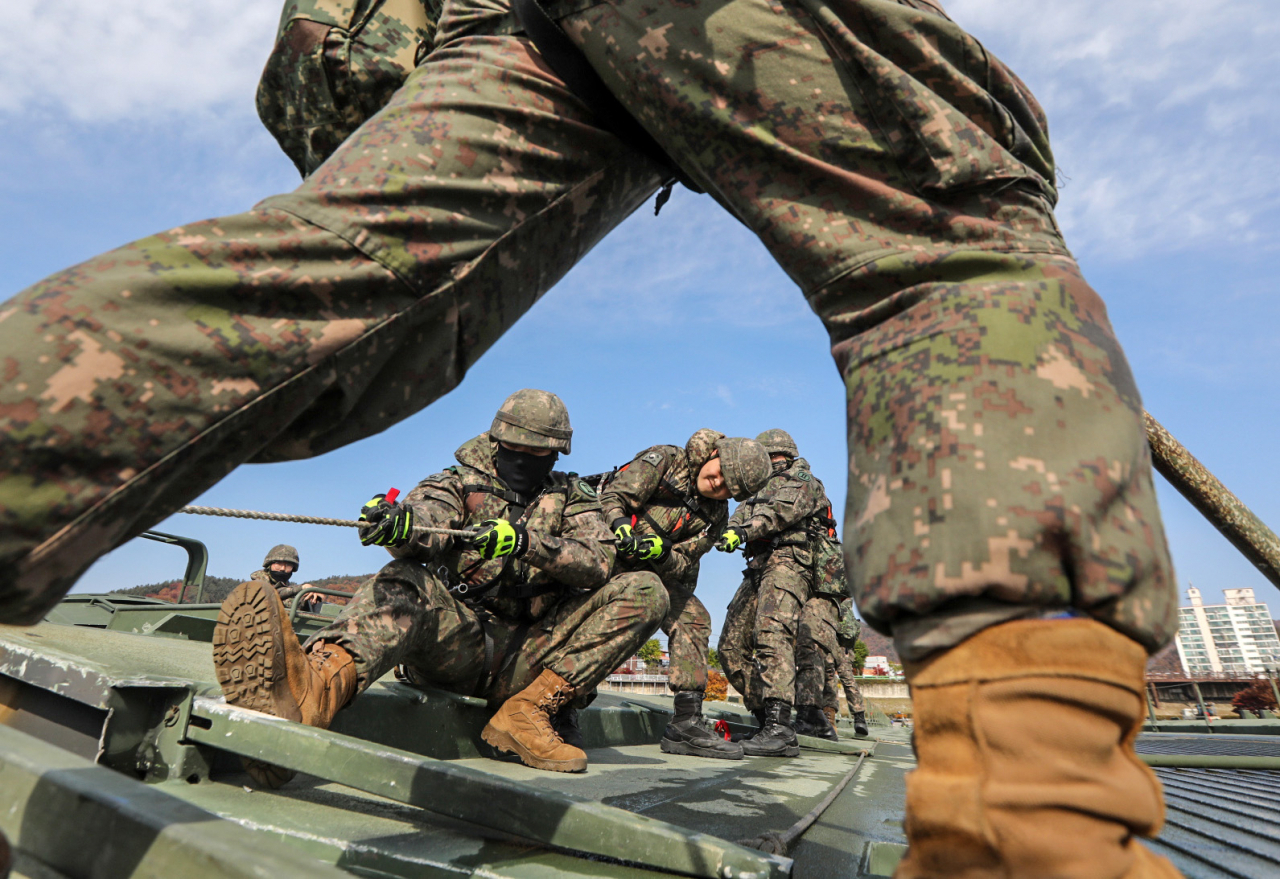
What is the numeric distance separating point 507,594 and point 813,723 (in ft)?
12.6

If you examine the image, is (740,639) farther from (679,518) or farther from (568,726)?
(568,726)

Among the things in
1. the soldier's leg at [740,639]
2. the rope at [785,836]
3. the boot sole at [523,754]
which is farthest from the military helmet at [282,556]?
the rope at [785,836]

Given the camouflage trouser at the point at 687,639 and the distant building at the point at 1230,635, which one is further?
the distant building at the point at 1230,635

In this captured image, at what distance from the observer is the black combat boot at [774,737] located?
4.51m

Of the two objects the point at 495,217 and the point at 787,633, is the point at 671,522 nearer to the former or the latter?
the point at 787,633

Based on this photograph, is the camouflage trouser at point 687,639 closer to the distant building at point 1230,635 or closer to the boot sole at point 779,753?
the boot sole at point 779,753

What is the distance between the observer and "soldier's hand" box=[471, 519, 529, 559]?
302cm

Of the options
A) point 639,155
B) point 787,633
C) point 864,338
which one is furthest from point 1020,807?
point 787,633

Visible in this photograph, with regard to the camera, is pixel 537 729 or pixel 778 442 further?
pixel 778 442

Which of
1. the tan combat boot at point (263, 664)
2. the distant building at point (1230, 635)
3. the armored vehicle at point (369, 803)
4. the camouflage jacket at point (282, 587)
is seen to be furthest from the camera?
the distant building at point (1230, 635)

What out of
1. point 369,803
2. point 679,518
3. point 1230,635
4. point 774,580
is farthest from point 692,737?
point 1230,635

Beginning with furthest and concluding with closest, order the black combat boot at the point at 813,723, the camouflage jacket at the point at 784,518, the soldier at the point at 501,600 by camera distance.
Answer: the camouflage jacket at the point at 784,518 < the black combat boot at the point at 813,723 < the soldier at the point at 501,600

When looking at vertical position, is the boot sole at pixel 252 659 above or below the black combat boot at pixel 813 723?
above

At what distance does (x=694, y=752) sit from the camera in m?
4.16
